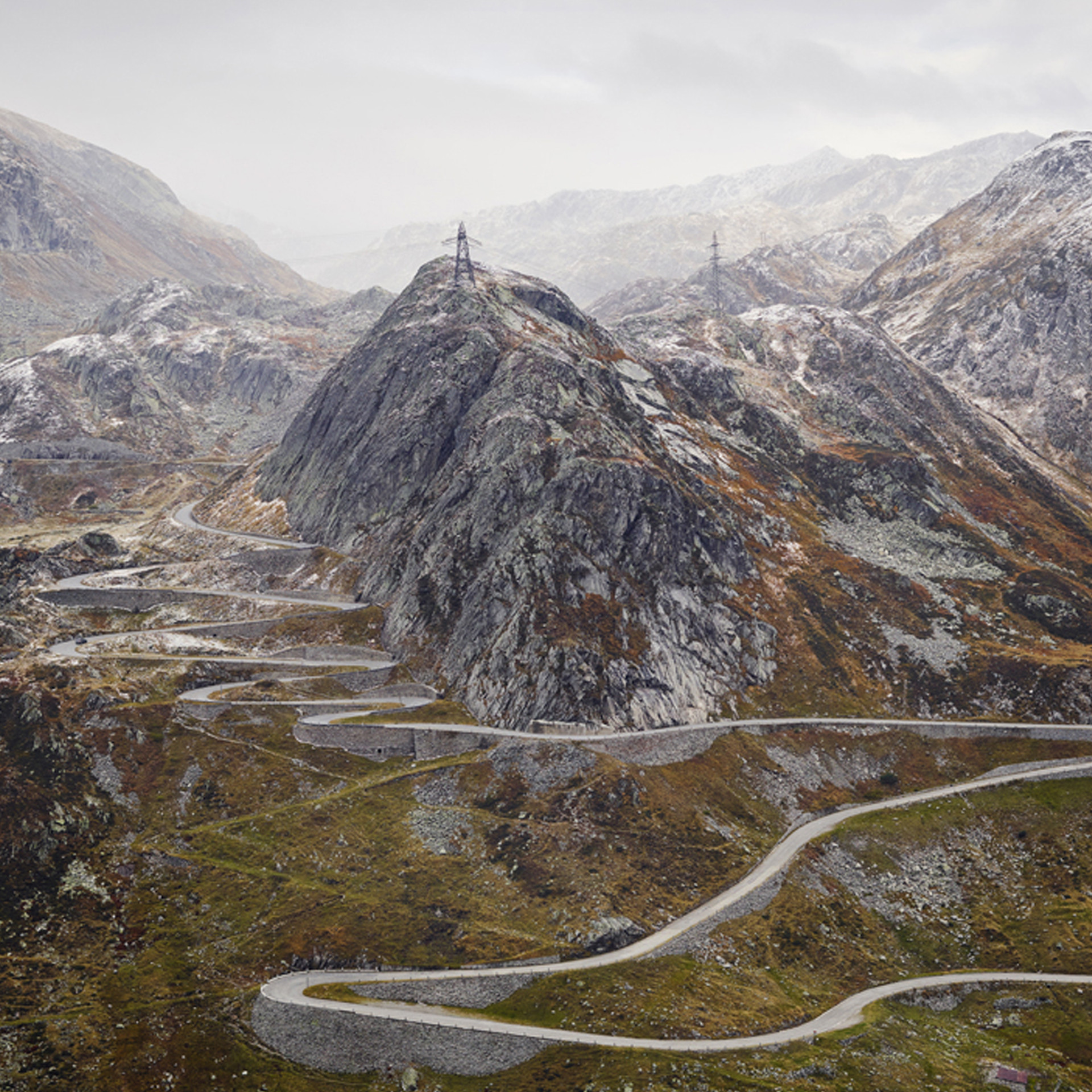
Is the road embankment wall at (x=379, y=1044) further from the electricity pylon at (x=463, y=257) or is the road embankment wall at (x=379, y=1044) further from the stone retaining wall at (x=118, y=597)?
the electricity pylon at (x=463, y=257)

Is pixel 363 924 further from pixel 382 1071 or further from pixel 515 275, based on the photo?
pixel 515 275

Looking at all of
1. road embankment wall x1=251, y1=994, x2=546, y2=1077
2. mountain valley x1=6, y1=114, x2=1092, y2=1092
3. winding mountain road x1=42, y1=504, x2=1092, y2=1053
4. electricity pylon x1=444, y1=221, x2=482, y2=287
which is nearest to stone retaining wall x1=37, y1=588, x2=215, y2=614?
mountain valley x1=6, y1=114, x2=1092, y2=1092

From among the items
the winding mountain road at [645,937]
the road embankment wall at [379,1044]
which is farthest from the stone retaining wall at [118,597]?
the road embankment wall at [379,1044]

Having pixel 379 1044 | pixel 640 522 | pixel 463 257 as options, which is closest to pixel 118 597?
pixel 640 522

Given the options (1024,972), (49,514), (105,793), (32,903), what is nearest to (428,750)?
(105,793)

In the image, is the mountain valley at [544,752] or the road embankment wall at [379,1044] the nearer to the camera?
the road embankment wall at [379,1044]

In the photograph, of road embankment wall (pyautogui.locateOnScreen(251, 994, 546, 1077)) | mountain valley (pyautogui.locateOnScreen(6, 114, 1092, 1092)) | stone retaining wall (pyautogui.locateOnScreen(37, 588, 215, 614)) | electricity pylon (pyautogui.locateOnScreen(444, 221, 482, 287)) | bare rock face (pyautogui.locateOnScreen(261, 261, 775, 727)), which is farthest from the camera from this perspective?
electricity pylon (pyautogui.locateOnScreen(444, 221, 482, 287))

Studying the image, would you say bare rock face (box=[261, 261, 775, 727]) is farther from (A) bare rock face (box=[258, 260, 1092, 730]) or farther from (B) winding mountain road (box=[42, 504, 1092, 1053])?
(B) winding mountain road (box=[42, 504, 1092, 1053])
